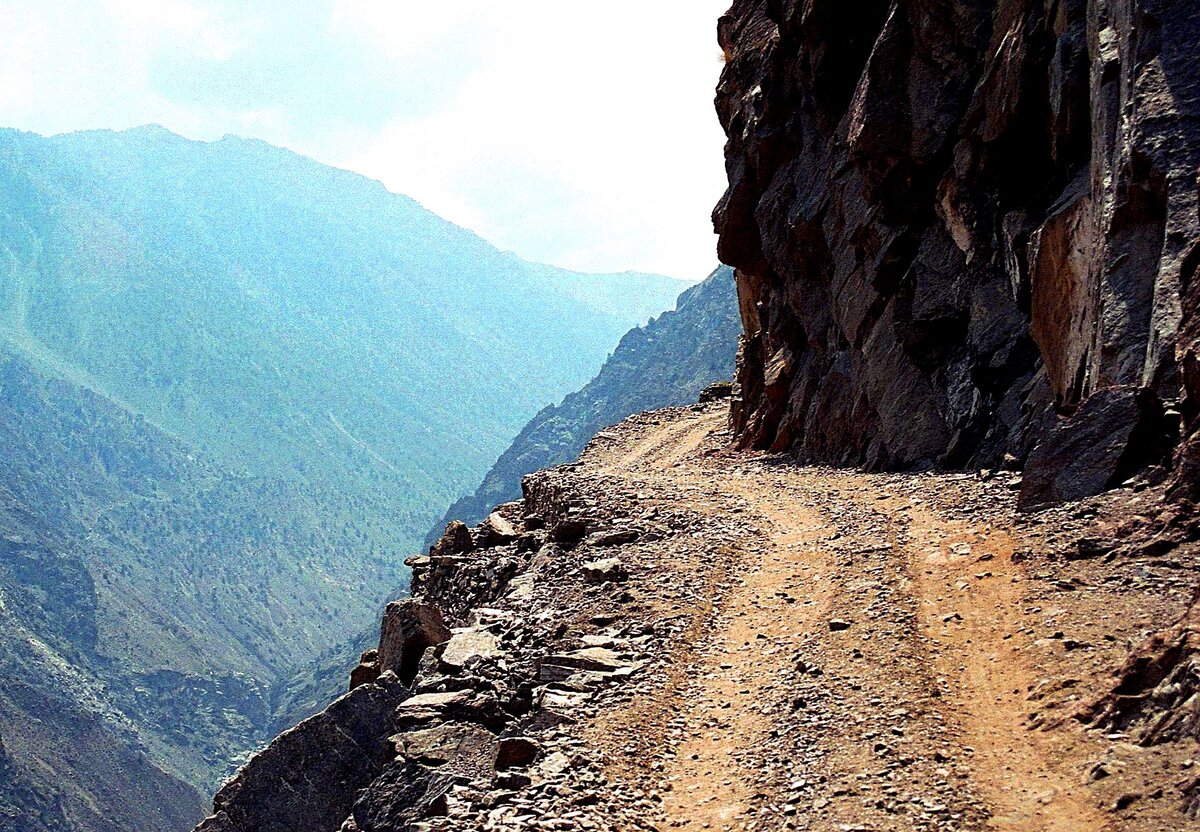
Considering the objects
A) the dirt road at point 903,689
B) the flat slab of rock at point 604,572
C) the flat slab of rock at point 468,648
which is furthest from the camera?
the flat slab of rock at point 604,572

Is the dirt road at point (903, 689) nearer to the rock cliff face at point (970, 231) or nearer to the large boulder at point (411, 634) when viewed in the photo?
the rock cliff face at point (970, 231)

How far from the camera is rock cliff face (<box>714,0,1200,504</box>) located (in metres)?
16.8

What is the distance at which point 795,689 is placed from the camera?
1383 centimetres

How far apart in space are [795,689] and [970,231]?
59.3ft

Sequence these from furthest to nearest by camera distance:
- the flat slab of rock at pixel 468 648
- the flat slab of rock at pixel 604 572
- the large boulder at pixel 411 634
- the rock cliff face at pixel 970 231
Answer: the large boulder at pixel 411 634, the flat slab of rock at pixel 604 572, the rock cliff face at pixel 970 231, the flat slab of rock at pixel 468 648

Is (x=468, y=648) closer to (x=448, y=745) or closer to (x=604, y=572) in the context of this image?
(x=448, y=745)

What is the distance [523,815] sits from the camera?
38.8 ft

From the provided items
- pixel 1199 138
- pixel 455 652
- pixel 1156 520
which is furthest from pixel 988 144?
pixel 455 652

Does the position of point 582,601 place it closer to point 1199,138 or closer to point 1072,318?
point 1072,318

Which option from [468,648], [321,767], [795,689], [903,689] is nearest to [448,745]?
[468,648]

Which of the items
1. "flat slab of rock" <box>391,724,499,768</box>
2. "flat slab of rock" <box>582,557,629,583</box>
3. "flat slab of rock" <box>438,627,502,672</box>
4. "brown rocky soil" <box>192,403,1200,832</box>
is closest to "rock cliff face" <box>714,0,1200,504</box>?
"brown rocky soil" <box>192,403,1200,832</box>

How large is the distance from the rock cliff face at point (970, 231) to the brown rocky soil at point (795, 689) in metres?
2.42

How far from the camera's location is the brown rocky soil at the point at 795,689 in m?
10.7

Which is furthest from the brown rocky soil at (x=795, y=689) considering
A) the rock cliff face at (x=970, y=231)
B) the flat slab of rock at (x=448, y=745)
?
the rock cliff face at (x=970, y=231)
